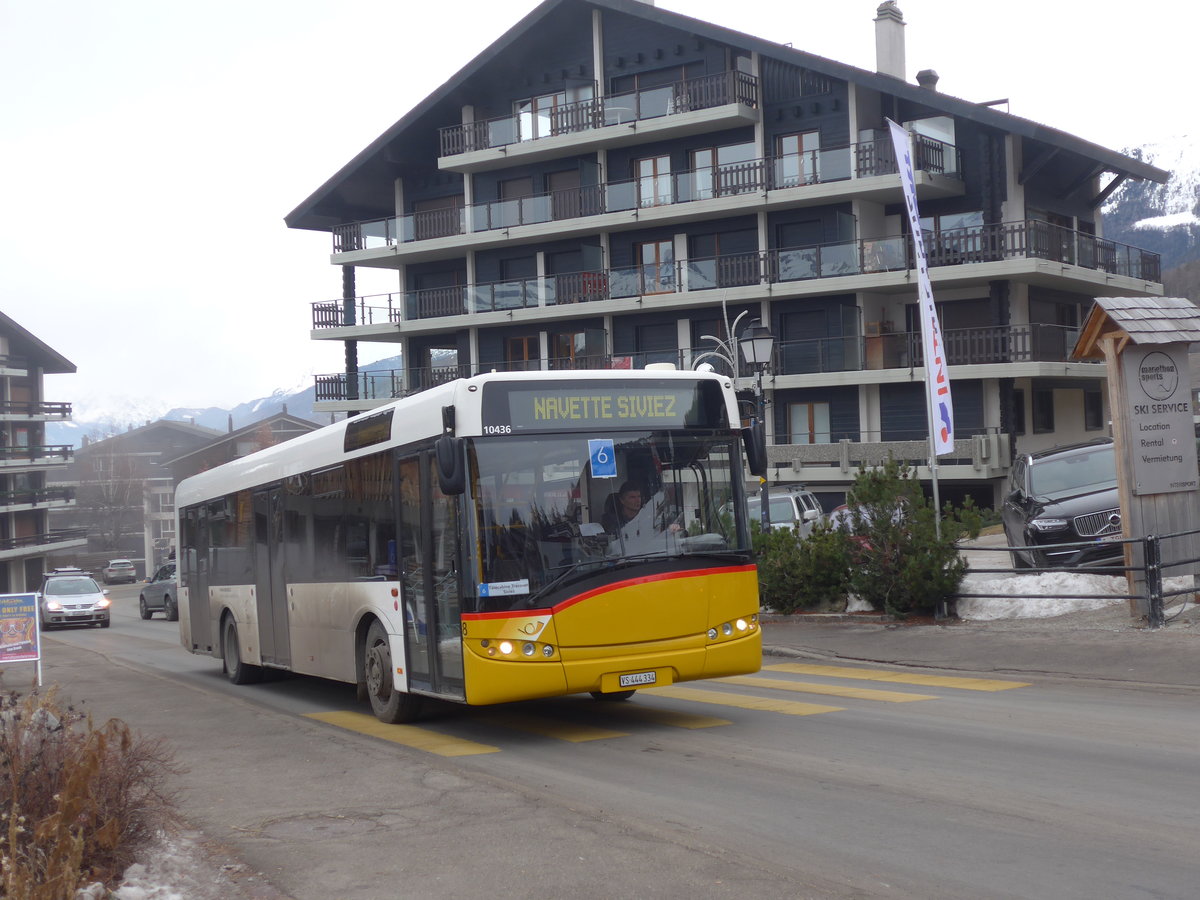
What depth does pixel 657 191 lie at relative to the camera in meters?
44.5

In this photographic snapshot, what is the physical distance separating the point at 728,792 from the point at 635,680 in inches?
91.7

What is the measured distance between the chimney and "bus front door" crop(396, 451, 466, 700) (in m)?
38.7

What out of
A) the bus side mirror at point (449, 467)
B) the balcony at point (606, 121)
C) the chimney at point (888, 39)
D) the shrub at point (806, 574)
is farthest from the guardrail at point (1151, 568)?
the chimney at point (888, 39)

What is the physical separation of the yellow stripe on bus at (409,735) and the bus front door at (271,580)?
6.84ft

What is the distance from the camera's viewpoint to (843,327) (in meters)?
42.0

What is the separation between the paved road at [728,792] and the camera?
6.00 meters

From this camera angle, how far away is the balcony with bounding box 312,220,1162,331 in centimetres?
3931

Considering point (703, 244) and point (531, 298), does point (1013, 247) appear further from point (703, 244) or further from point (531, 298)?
point (531, 298)

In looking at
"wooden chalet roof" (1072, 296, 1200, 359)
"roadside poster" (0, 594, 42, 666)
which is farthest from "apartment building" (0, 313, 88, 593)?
"wooden chalet roof" (1072, 296, 1200, 359)

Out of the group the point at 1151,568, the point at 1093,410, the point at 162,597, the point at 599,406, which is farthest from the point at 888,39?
the point at 599,406

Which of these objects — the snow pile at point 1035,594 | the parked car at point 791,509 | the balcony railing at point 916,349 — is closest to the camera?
the snow pile at point 1035,594

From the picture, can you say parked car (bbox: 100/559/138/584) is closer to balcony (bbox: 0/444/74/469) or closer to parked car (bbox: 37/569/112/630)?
balcony (bbox: 0/444/74/469)

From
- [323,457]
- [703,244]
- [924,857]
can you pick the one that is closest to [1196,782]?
[924,857]

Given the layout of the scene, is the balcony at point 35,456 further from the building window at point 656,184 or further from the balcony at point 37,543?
the building window at point 656,184
